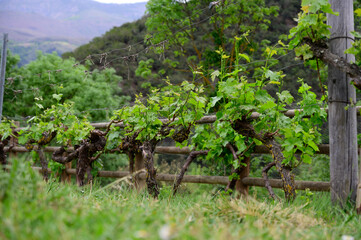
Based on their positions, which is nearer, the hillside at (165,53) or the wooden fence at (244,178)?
the wooden fence at (244,178)

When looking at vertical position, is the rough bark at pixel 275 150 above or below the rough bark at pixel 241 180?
above

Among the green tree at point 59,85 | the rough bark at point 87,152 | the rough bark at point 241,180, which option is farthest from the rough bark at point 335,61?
the green tree at point 59,85

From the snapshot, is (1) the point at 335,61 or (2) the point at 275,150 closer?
(1) the point at 335,61

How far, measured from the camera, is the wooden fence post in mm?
2826

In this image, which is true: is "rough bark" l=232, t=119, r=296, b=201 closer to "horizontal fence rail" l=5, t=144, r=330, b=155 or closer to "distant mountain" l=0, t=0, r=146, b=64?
"horizontal fence rail" l=5, t=144, r=330, b=155

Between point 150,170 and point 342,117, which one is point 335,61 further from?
point 150,170

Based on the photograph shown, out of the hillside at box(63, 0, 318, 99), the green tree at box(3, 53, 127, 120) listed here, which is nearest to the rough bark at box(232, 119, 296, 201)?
the hillside at box(63, 0, 318, 99)

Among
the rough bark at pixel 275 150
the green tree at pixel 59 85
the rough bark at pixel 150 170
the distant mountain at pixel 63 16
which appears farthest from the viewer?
the distant mountain at pixel 63 16

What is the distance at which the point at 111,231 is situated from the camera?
1.15 metres

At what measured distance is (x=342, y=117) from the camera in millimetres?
2861

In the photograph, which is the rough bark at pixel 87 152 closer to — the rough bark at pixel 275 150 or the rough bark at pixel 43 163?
the rough bark at pixel 43 163

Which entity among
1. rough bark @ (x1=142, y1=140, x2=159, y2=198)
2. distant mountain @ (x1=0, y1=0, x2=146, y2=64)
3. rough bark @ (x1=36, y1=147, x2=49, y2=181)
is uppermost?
distant mountain @ (x1=0, y1=0, x2=146, y2=64)

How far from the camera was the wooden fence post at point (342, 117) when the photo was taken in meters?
2.83

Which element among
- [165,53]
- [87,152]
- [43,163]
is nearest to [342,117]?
[87,152]
